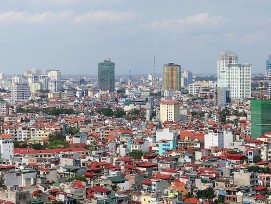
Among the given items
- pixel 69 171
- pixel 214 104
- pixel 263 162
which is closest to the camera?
pixel 69 171

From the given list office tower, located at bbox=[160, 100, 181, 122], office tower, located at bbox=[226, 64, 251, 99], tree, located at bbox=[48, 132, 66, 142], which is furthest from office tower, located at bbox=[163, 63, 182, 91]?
tree, located at bbox=[48, 132, 66, 142]

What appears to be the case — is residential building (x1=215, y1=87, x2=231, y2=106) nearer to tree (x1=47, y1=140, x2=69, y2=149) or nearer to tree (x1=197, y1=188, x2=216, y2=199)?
tree (x1=47, y1=140, x2=69, y2=149)

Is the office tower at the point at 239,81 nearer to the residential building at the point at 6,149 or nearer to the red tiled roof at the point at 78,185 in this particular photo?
the residential building at the point at 6,149

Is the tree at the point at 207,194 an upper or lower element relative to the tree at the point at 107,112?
lower

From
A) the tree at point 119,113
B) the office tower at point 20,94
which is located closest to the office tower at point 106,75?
the office tower at point 20,94

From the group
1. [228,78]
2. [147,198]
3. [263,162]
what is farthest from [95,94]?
[147,198]

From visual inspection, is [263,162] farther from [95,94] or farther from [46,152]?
[95,94]
